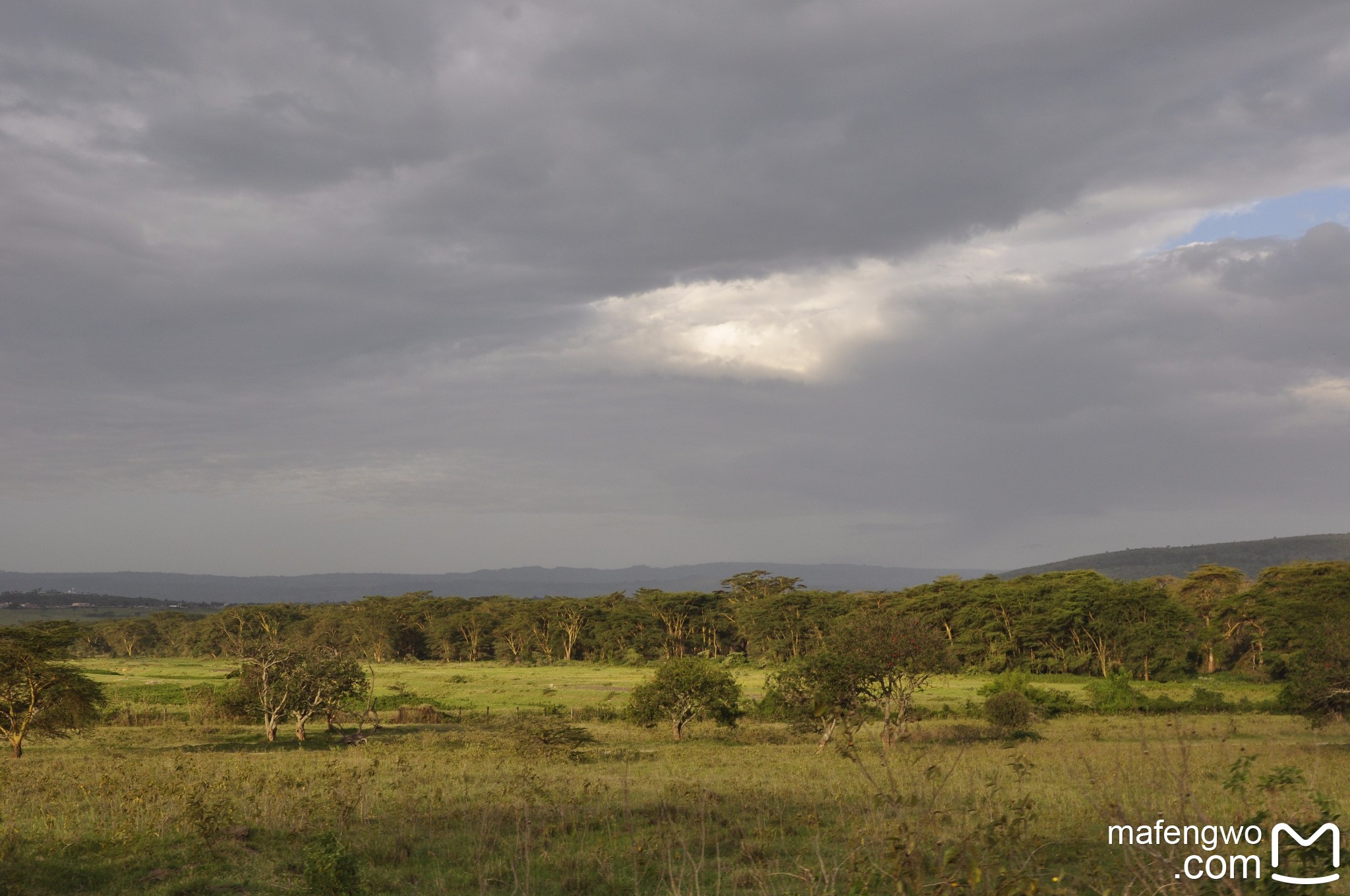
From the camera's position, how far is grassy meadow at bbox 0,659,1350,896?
582 centimetres

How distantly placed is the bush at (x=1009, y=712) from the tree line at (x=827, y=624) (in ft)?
23.9

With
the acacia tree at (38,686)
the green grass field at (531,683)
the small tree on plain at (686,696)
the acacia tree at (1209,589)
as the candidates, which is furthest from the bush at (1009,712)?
the acacia tree at (1209,589)

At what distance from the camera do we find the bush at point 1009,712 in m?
38.2

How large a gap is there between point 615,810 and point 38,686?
2397 cm

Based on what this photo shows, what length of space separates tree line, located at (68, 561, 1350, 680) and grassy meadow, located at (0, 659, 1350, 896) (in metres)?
13.9

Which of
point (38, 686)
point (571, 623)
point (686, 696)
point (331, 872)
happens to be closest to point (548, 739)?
point (686, 696)

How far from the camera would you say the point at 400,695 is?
187ft

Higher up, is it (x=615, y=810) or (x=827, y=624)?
(x=615, y=810)

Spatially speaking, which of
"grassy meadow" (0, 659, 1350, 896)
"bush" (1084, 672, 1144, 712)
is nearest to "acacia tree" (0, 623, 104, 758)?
"grassy meadow" (0, 659, 1350, 896)

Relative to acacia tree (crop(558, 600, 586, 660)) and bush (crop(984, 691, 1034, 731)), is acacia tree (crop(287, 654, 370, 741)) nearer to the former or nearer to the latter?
bush (crop(984, 691, 1034, 731))

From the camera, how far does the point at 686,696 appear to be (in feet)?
125

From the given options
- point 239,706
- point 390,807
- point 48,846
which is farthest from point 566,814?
point 239,706

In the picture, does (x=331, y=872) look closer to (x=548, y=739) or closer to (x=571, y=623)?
(x=548, y=739)

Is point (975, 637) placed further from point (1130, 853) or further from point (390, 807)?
point (1130, 853)
